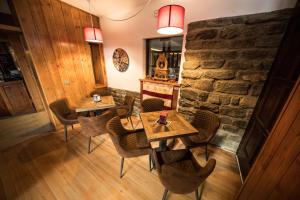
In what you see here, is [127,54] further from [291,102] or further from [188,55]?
[291,102]

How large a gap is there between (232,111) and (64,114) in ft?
10.9

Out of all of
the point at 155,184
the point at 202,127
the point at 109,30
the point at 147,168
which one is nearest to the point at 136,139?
the point at 147,168

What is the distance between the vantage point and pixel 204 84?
6.81 ft

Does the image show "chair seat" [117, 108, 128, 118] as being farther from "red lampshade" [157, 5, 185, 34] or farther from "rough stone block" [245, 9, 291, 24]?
"rough stone block" [245, 9, 291, 24]

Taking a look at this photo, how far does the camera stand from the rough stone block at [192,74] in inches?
82.0

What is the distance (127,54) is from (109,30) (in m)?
0.89

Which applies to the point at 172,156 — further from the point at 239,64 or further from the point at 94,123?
the point at 239,64

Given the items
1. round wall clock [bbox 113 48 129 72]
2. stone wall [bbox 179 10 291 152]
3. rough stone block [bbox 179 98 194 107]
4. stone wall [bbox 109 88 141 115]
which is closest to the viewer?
stone wall [bbox 179 10 291 152]

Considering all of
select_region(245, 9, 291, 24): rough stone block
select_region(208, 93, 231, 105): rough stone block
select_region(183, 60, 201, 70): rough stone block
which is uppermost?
select_region(245, 9, 291, 24): rough stone block

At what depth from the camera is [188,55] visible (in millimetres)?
2111

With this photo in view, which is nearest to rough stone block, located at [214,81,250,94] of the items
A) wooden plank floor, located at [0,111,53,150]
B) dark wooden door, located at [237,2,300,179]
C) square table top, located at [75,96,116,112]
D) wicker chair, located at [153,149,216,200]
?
dark wooden door, located at [237,2,300,179]

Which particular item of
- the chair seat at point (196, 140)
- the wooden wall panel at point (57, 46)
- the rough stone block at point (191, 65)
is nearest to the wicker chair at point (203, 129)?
the chair seat at point (196, 140)

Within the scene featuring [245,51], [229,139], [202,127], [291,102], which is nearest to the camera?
[291,102]

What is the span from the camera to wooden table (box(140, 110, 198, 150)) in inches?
54.3
